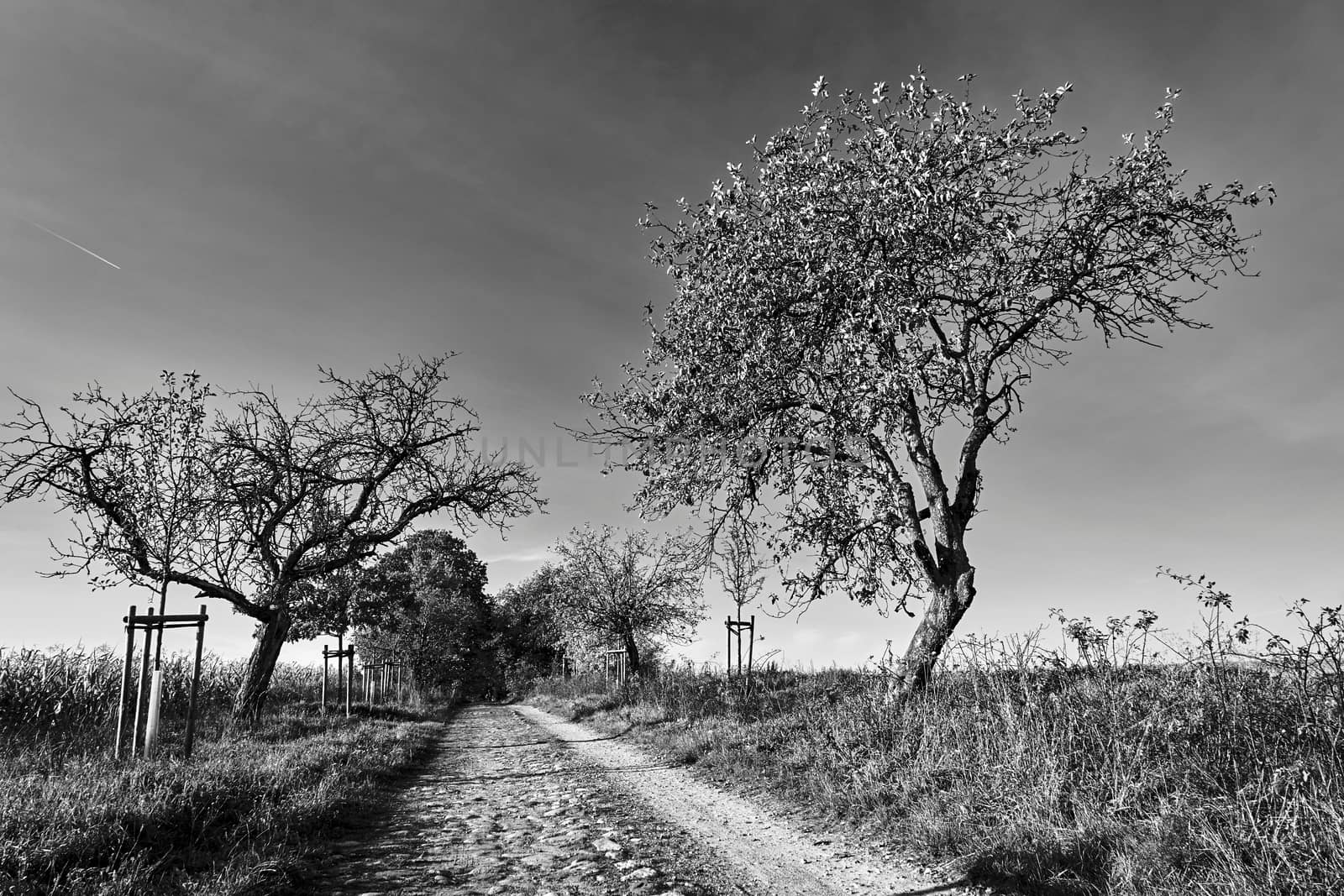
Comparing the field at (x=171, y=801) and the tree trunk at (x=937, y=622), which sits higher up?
the tree trunk at (x=937, y=622)

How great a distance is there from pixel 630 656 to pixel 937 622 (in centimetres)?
2379

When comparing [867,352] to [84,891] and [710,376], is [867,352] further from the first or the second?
[84,891]

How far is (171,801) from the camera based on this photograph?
707cm

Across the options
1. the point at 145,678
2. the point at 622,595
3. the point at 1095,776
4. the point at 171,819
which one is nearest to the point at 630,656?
the point at 622,595

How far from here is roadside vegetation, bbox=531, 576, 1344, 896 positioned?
5219 millimetres

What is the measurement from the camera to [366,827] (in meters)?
7.91

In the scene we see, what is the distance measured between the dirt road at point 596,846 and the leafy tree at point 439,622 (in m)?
33.0

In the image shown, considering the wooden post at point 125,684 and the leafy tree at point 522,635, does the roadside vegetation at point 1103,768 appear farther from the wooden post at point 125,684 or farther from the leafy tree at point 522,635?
the leafy tree at point 522,635

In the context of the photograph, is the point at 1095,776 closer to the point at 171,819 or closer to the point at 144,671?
the point at 171,819

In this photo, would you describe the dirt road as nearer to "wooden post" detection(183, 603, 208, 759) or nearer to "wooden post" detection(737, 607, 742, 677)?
"wooden post" detection(183, 603, 208, 759)

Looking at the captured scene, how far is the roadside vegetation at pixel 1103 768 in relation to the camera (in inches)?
205

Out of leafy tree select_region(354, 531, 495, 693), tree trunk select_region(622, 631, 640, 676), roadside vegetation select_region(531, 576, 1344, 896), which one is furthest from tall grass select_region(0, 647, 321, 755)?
leafy tree select_region(354, 531, 495, 693)

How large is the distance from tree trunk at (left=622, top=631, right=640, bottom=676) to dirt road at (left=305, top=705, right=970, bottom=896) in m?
23.1

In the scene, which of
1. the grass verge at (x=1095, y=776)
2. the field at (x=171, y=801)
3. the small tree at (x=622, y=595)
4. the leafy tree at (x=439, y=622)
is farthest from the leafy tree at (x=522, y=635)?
the grass verge at (x=1095, y=776)
